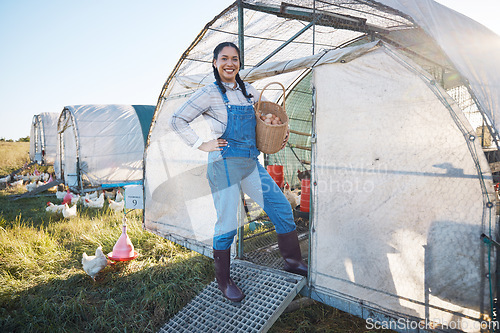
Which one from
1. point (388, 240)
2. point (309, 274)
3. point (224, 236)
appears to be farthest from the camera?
point (309, 274)

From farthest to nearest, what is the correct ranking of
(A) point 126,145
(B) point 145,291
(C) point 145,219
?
(A) point 126,145
(C) point 145,219
(B) point 145,291

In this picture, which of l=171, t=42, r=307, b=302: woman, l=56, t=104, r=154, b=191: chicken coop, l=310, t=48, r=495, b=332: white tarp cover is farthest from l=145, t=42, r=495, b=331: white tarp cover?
l=56, t=104, r=154, b=191: chicken coop

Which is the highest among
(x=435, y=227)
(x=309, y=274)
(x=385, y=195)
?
(x=385, y=195)

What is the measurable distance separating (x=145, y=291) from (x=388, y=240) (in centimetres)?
281

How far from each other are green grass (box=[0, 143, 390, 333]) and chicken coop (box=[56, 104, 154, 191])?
481 centimetres

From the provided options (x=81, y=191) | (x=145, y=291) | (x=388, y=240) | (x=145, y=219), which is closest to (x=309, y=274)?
(x=388, y=240)

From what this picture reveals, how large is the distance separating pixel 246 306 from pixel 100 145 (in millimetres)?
9478

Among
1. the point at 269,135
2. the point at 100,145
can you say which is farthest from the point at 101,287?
the point at 100,145

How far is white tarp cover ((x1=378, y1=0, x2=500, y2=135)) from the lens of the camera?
215cm

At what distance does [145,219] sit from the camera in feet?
17.0

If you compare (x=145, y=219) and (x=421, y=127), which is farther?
(x=145, y=219)

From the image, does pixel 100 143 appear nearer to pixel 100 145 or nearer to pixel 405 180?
pixel 100 145

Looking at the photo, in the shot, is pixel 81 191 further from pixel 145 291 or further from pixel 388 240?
pixel 388 240

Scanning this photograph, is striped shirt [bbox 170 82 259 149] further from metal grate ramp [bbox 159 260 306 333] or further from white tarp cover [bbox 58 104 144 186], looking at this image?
white tarp cover [bbox 58 104 144 186]
